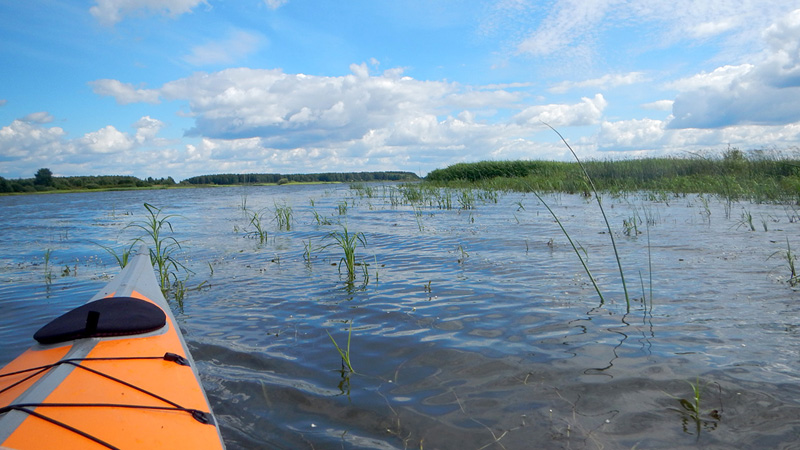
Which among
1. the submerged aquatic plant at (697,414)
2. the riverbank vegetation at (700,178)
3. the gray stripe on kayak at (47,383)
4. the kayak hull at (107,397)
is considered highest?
the riverbank vegetation at (700,178)

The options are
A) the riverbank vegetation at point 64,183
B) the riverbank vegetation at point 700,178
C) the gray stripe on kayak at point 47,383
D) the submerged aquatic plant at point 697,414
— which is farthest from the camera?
the riverbank vegetation at point 64,183

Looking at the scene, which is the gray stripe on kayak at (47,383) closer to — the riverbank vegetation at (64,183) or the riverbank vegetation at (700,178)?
the riverbank vegetation at (700,178)

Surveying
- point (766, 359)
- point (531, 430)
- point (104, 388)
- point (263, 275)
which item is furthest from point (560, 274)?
point (104, 388)

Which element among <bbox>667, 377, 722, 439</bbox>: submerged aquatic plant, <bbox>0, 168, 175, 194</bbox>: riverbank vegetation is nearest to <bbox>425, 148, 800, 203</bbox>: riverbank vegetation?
<bbox>667, 377, 722, 439</bbox>: submerged aquatic plant

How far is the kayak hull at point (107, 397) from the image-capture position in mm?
1752

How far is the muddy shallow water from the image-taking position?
235 centimetres

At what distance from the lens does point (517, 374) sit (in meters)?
2.87

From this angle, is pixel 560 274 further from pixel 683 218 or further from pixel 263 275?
pixel 683 218

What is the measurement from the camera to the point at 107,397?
204 centimetres

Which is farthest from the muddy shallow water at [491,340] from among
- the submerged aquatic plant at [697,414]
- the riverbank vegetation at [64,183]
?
the riverbank vegetation at [64,183]

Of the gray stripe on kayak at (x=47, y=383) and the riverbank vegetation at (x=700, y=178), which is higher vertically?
the riverbank vegetation at (x=700, y=178)

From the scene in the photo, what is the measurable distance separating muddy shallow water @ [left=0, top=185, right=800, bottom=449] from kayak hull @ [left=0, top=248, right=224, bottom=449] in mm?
387

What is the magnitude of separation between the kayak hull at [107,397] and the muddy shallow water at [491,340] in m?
0.39

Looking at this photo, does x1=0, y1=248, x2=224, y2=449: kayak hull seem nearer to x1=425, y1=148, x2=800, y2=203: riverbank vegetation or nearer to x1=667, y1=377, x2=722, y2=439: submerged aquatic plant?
x1=667, y1=377, x2=722, y2=439: submerged aquatic plant
